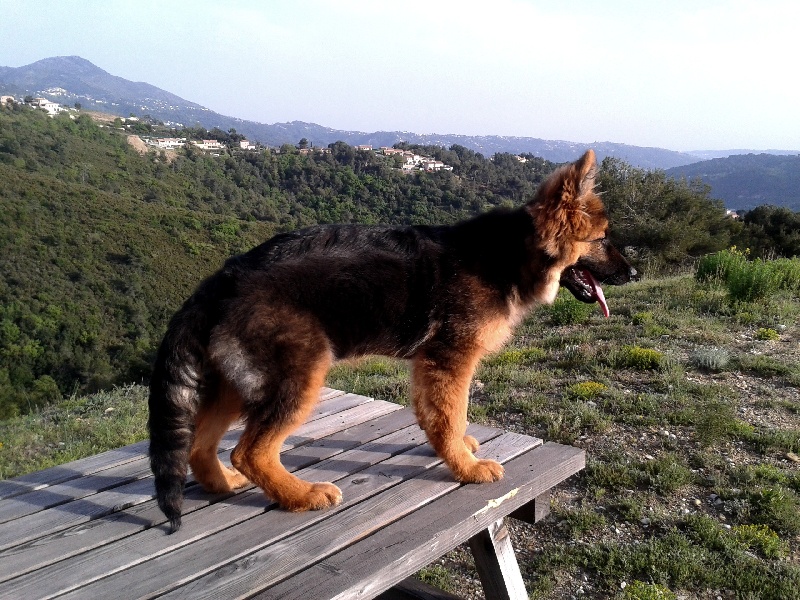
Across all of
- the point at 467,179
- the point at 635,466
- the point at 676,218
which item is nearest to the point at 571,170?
the point at 635,466

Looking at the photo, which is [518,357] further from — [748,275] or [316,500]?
[316,500]

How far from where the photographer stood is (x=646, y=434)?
5.82 m

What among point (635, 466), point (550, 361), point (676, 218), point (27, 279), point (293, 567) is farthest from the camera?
point (27, 279)

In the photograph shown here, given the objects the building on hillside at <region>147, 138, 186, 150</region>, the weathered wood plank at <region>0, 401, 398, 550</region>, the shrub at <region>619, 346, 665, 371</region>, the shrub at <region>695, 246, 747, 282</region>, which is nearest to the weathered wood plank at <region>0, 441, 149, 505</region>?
the weathered wood plank at <region>0, 401, 398, 550</region>

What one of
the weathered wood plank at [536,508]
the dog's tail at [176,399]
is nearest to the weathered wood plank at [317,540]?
the dog's tail at [176,399]

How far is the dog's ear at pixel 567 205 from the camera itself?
3.54 metres

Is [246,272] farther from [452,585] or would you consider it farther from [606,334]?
[606,334]

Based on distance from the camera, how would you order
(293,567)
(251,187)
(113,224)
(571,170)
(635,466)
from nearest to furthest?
1. (293,567)
2. (571,170)
3. (635,466)
4. (113,224)
5. (251,187)

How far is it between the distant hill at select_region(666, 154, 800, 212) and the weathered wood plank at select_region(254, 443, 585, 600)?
100140 millimetres

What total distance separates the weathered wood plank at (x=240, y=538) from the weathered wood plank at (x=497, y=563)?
524 mm

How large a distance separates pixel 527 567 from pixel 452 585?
56 cm

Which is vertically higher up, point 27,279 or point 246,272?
point 246,272

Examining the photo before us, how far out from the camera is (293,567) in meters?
2.47

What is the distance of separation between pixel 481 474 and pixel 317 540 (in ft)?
3.54
